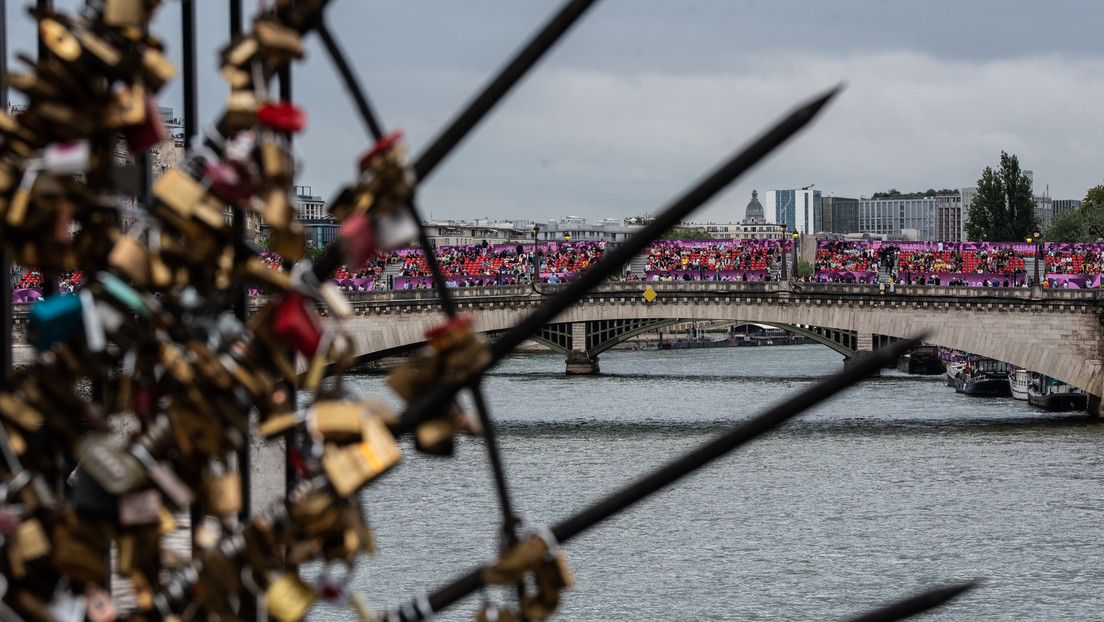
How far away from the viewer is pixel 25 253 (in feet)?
6.29

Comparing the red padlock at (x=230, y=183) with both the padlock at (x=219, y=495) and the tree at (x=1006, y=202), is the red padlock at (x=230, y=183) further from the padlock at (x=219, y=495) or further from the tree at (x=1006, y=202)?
the tree at (x=1006, y=202)

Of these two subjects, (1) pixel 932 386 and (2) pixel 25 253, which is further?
(1) pixel 932 386

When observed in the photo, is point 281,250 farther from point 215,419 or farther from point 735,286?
point 735,286

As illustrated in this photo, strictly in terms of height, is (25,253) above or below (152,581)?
above

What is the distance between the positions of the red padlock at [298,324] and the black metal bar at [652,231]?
17 cm

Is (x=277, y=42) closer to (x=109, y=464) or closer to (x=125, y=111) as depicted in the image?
(x=125, y=111)

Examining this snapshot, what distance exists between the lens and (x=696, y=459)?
2086 millimetres

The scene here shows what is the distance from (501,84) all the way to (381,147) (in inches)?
10.8

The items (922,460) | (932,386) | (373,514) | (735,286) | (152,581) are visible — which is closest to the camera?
(152,581)

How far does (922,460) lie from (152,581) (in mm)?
32091

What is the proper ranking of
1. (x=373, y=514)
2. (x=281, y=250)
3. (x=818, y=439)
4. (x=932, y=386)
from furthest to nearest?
(x=932, y=386), (x=818, y=439), (x=373, y=514), (x=281, y=250)

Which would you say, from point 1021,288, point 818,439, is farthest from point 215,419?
point 1021,288

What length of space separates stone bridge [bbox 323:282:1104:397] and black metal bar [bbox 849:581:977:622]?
138 ft

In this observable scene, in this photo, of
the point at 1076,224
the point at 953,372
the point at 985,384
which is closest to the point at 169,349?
the point at 985,384
